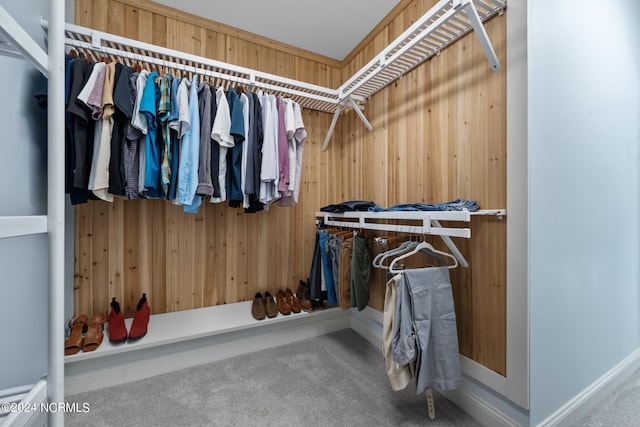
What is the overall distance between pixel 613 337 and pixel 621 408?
0.36 m

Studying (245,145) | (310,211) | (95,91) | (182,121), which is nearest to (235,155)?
(245,145)

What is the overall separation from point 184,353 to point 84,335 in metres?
0.57

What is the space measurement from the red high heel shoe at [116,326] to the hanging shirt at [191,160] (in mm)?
843

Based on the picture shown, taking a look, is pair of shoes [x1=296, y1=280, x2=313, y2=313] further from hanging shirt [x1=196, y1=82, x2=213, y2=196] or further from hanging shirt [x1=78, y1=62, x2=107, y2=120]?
hanging shirt [x1=78, y1=62, x2=107, y2=120]

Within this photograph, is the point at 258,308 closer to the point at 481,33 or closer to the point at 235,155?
the point at 235,155

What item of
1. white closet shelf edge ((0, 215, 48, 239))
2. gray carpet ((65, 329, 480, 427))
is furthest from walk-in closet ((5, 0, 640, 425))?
gray carpet ((65, 329, 480, 427))

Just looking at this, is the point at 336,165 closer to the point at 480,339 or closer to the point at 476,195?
the point at 476,195

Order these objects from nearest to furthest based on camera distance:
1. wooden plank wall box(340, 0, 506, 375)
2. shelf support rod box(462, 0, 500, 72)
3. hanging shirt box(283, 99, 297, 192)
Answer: shelf support rod box(462, 0, 500, 72) < wooden plank wall box(340, 0, 506, 375) < hanging shirt box(283, 99, 297, 192)

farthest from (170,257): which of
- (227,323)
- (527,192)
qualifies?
(527,192)

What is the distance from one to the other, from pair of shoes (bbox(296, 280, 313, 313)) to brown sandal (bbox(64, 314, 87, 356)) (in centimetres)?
137

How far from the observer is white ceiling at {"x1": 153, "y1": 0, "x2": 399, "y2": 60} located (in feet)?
6.05

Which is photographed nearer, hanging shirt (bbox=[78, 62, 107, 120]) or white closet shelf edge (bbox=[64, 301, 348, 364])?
hanging shirt (bbox=[78, 62, 107, 120])

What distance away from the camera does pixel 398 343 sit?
117 centimetres

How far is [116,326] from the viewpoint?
158 centimetres
